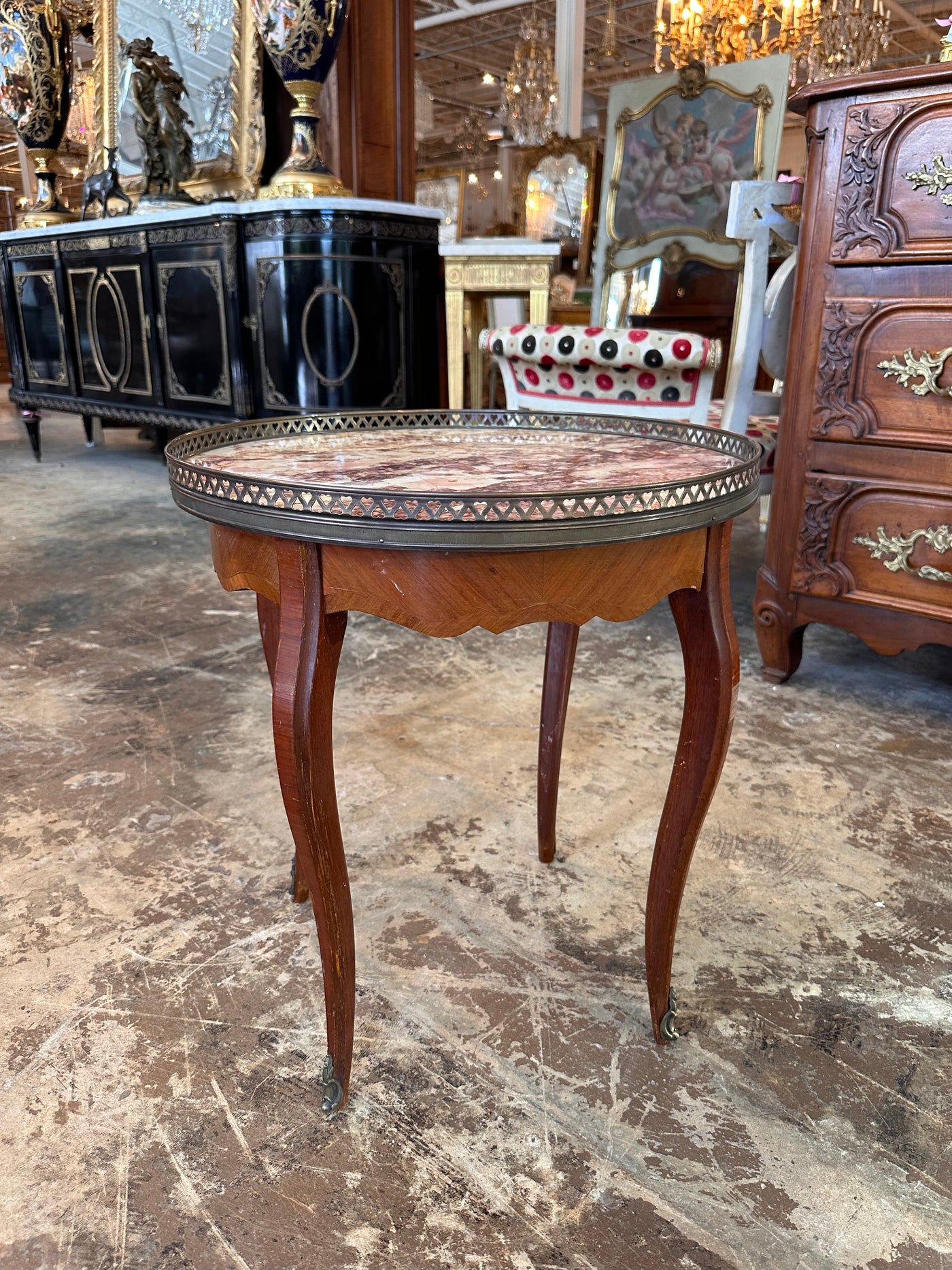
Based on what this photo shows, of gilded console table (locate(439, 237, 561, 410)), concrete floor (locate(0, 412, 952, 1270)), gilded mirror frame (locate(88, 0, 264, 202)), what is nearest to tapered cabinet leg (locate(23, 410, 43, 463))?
gilded mirror frame (locate(88, 0, 264, 202))

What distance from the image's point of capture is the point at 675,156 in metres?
5.59

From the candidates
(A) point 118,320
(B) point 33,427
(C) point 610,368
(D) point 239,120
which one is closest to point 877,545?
(C) point 610,368

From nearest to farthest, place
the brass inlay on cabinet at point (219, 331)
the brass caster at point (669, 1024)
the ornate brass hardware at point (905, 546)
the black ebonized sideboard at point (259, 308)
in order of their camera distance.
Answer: the brass caster at point (669, 1024), the ornate brass hardware at point (905, 546), the black ebonized sideboard at point (259, 308), the brass inlay on cabinet at point (219, 331)

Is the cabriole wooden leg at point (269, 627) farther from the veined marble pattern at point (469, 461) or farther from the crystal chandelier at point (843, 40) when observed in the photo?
the crystal chandelier at point (843, 40)

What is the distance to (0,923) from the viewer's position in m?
1.26

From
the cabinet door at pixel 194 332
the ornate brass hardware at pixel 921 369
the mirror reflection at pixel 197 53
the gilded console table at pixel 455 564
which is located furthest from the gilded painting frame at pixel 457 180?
the gilded console table at pixel 455 564

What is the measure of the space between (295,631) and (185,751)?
3.49ft

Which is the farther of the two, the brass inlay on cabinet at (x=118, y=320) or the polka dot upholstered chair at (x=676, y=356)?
the brass inlay on cabinet at (x=118, y=320)

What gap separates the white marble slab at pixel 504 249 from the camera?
376 centimetres

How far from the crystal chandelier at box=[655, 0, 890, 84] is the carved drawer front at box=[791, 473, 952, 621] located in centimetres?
452

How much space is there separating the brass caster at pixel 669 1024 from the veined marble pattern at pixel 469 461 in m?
0.61

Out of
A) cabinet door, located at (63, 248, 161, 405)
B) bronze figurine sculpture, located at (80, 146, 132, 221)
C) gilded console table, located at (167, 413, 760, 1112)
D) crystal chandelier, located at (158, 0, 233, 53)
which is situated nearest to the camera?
gilded console table, located at (167, 413, 760, 1112)

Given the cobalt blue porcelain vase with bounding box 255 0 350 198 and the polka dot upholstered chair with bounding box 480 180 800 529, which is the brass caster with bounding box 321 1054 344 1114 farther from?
the cobalt blue porcelain vase with bounding box 255 0 350 198

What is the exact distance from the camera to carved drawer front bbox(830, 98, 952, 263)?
5.66ft
